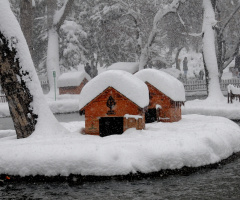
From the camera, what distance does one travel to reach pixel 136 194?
214 inches

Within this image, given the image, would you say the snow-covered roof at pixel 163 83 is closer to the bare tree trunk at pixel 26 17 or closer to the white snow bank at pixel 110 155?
the white snow bank at pixel 110 155

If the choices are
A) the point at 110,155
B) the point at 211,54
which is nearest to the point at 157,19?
the point at 211,54

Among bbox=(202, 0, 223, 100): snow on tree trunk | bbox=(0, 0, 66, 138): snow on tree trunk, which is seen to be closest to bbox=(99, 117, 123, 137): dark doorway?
bbox=(0, 0, 66, 138): snow on tree trunk

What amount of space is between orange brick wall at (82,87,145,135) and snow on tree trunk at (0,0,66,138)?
0.82m

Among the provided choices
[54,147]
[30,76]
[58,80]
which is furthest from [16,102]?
[58,80]

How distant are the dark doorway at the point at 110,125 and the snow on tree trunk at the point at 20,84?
1060 mm

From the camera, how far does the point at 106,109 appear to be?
876 cm

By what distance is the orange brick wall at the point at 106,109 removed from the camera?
857 cm

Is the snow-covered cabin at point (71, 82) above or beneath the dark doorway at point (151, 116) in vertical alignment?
above

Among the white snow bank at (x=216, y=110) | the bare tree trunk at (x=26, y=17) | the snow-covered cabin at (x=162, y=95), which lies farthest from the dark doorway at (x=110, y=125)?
the bare tree trunk at (x=26, y=17)

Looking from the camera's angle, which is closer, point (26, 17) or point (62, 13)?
point (26, 17)

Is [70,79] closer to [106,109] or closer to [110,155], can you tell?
[106,109]

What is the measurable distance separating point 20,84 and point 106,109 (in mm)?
2171

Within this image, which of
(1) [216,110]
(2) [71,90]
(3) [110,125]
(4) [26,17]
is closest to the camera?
(3) [110,125]
